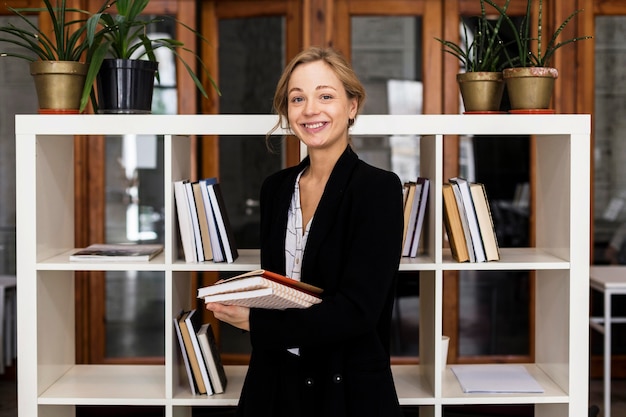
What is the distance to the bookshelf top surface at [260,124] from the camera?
2559 mm

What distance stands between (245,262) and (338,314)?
813 mm

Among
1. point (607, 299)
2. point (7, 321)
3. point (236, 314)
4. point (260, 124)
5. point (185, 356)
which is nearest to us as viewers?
point (236, 314)

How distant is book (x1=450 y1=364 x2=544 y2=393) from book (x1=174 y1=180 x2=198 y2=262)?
100 centimetres

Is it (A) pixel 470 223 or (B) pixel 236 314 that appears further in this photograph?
(A) pixel 470 223

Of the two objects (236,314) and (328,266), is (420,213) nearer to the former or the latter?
(328,266)

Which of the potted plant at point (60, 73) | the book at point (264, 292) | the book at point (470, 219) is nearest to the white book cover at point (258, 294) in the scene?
the book at point (264, 292)

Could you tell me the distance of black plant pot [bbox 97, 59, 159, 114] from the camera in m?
2.59

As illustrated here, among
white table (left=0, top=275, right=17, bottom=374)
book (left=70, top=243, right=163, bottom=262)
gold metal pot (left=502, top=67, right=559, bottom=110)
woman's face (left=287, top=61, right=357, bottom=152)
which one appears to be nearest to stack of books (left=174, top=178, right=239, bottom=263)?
book (left=70, top=243, right=163, bottom=262)

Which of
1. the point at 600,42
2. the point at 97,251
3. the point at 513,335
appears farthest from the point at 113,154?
the point at 600,42

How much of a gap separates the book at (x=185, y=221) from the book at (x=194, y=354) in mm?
206

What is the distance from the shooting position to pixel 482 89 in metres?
2.64

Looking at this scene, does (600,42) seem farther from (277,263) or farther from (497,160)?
(277,263)

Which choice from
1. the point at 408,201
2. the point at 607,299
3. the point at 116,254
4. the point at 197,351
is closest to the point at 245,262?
the point at 197,351

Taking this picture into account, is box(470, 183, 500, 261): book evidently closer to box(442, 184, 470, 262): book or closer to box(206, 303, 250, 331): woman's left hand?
box(442, 184, 470, 262): book
